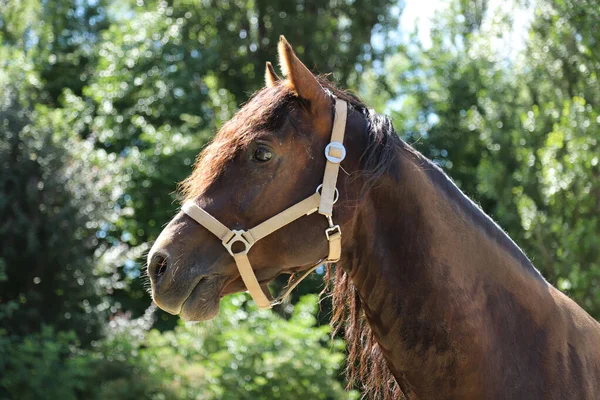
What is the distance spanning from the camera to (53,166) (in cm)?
860

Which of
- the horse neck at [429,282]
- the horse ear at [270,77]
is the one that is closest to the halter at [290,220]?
the horse neck at [429,282]

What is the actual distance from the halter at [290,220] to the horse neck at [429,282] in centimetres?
11

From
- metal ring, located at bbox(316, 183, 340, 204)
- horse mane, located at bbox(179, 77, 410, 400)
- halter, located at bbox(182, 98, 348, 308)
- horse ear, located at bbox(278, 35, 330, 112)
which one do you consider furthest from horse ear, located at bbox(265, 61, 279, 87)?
metal ring, located at bbox(316, 183, 340, 204)

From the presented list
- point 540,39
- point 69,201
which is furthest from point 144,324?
point 540,39

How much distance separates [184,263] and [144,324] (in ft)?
22.8

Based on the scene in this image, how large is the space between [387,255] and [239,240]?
1.62ft

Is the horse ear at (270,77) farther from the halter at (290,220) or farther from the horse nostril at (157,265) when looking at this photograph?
the horse nostril at (157,265)

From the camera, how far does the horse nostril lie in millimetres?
2295

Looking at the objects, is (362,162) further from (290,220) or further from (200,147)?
(200,147)

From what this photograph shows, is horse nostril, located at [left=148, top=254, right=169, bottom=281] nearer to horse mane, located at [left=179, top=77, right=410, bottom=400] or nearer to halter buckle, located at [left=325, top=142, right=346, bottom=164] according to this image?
horse mane, located at [left=179, top=77, right=410, bottom=400]

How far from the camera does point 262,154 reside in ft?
7.86

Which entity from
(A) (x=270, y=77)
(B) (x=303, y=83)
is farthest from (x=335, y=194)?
(A) (x=270, y=77)

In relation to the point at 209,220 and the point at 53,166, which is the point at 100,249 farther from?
the point at 209,220

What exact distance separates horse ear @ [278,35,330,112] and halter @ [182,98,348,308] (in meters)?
0.09
